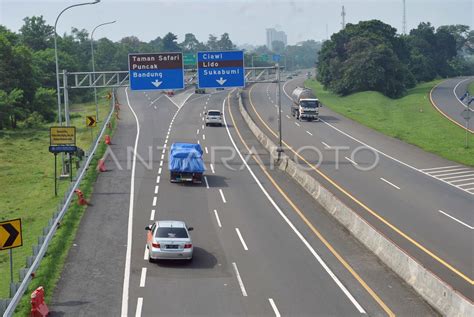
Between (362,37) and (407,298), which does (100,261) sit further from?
(362,37)

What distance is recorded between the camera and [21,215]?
113 ft

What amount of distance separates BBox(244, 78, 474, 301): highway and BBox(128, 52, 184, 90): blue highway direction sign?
441 inches

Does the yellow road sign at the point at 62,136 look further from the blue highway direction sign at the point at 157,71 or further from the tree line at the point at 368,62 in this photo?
the tree line at the point at 368,62

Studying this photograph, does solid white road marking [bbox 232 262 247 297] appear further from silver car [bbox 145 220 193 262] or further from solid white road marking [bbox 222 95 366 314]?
solid white road marking [bbox 222 95 366 314]

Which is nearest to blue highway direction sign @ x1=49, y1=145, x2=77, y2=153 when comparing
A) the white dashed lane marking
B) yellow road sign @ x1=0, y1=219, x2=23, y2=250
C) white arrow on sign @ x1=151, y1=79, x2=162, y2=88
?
white arrow on sign @ x1=151, y1=79, x2=162, y2=88

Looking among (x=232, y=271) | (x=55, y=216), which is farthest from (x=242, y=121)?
(x=232, y=271)

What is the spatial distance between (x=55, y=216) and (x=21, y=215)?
6.95 metres

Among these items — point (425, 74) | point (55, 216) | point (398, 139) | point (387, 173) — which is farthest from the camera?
point (425, 74)

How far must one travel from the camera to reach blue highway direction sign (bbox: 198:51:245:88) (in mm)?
44750

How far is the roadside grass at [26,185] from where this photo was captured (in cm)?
2821

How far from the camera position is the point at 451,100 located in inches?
3408

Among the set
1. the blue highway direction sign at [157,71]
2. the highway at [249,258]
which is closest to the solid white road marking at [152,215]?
the highway at [249,258]

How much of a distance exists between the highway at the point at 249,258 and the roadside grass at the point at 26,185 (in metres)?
4.57

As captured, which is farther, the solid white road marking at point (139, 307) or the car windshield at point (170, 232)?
the car windshield at point (170, 232)
